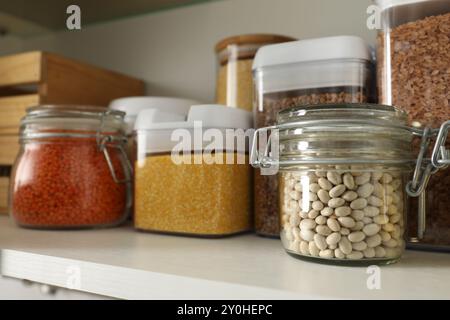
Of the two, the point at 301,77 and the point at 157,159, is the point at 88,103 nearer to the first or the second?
the point at 157,159

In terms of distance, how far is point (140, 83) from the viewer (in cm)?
115

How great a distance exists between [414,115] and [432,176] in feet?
0.28

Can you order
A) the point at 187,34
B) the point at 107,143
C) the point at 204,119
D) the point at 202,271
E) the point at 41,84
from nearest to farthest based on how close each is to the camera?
1. the point at 202,271
2. the point at 204,119
3. the point at 107,143
4. the point at 41,84
5. the point at 187,34

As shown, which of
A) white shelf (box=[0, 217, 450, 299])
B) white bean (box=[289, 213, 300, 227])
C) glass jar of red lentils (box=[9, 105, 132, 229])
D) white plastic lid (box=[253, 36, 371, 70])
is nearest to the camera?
white shelf (box=[0, 217, 450, 299])

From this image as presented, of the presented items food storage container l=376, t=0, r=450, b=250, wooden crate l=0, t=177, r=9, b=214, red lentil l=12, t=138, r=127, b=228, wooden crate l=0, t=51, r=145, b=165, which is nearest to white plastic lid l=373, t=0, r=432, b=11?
food storage container l=376, t=0, r=450, b=250

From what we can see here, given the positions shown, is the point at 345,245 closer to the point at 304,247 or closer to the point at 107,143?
the point at 304,247

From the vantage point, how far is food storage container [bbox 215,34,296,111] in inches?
31.3

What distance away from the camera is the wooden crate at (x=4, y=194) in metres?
0.95

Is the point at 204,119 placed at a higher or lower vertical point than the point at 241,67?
lower

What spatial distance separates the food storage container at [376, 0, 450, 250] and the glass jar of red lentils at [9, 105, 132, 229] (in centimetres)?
49

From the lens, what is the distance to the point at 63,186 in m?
0.74

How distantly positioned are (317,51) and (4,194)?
0.74 metres

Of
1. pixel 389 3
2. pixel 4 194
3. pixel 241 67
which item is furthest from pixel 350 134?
pixel 4 194

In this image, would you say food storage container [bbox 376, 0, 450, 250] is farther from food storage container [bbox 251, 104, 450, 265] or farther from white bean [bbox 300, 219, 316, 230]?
white bean [bbox 300, 219, 316, 230]
